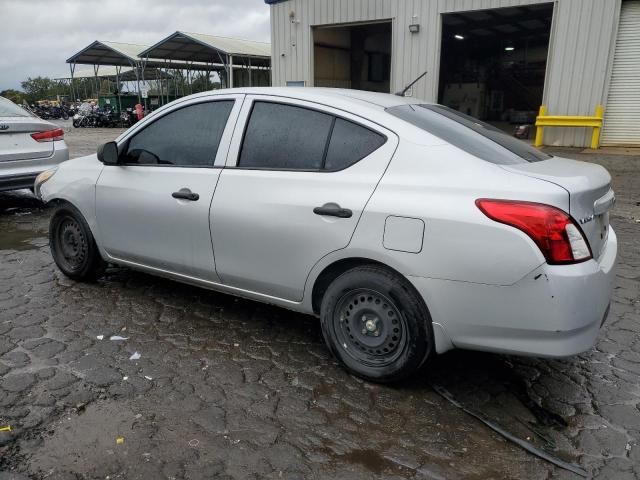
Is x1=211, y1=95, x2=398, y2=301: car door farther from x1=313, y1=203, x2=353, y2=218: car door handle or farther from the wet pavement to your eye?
the wet pavement

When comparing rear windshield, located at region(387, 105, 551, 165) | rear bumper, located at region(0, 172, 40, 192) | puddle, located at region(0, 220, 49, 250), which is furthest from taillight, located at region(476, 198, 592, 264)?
rear bumper, located at region(0, 172, 40, 192)

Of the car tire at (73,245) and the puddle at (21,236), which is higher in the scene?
the car tire at (73,245)

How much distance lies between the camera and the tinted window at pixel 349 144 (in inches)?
120

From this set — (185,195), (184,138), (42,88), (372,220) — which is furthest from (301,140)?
(42,88)

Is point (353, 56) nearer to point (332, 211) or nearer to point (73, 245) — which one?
point (73, 245)

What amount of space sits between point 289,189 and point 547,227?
1.44m

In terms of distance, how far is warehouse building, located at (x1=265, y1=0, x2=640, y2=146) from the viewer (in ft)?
41.4

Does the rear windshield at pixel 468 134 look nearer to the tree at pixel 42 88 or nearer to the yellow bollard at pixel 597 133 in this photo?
the yellow bollard at pixel 597 133

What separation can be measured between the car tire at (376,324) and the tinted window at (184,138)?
1354 millimetres

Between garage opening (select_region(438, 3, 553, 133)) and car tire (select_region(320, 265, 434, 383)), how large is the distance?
2297 cm

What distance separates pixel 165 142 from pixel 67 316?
1.48 metres

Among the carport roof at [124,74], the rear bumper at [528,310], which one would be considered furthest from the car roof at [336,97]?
the carport roof at [124,74]

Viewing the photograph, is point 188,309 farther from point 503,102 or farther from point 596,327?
point 503,102

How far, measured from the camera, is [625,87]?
12680 mm
